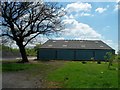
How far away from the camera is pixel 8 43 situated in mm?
35000

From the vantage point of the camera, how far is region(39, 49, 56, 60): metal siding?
5003 cm

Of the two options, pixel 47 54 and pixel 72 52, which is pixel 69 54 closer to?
pixel 72 52

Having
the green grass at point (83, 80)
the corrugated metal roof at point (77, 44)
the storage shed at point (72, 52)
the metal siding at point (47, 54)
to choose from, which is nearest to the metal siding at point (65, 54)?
the storage shed at point (72, 52)

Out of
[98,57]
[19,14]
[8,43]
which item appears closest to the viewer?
[19,14]

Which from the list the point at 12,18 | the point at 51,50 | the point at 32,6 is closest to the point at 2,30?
the point at 12,18

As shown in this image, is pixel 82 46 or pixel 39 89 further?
pixel 82 46

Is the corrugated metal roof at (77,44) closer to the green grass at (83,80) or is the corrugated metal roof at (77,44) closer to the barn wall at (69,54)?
the barn wall at (69,54)

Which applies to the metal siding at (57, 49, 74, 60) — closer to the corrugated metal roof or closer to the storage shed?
the storage shed

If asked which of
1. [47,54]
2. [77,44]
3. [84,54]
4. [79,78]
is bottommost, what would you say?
[84,54]

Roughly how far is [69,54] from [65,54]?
Answer: 0.76m

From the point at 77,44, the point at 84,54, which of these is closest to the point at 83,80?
the point at 84,54

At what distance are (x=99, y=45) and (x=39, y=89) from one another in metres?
41.6

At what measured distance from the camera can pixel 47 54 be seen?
50094 mm

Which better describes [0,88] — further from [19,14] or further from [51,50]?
[51,50]
